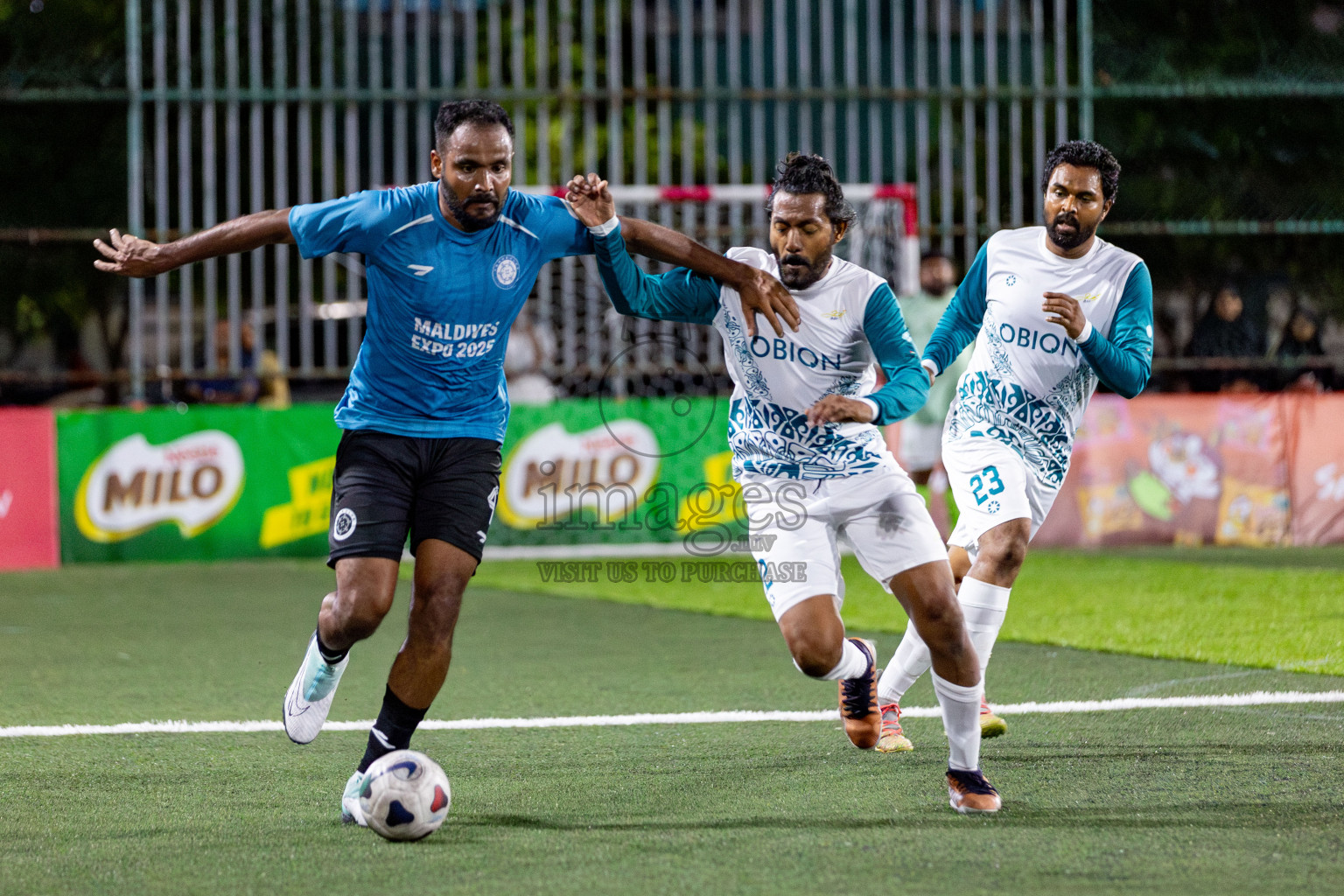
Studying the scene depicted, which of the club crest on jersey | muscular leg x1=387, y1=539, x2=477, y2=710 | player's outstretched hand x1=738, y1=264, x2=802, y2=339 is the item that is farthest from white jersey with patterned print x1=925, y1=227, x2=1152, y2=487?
muscular leg x1=387, y1=539, x2=477, y2=710

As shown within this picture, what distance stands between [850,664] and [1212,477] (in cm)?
887

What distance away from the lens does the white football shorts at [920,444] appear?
40.5ft

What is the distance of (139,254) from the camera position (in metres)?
5.00

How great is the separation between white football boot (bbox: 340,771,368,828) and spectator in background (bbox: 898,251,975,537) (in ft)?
20.3

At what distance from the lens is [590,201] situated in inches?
201

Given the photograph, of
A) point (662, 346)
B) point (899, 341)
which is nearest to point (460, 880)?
point (899, 341)

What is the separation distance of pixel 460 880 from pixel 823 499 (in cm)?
181

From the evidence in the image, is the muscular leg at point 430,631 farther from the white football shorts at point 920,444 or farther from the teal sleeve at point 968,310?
the white football shorts at point 920,444

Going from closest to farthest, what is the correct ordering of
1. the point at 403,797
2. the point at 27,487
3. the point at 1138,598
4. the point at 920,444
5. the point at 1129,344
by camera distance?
the point at 403,797 < the point at 1129,344 < the point at 1138,598 < the point at 920,444 < the point at 27,487

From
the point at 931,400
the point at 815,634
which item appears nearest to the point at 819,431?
the point at 815,634

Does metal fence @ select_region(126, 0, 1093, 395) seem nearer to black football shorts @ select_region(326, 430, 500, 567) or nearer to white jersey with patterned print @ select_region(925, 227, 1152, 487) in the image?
white jersey with patterned print @ select_region(925, 227, 1152, 487)

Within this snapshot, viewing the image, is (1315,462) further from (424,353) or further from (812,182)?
(424,353)

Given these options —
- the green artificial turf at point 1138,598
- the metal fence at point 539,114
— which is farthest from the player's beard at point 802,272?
the metal fence at point 539,114

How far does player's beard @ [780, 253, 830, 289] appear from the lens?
5.18 metres
